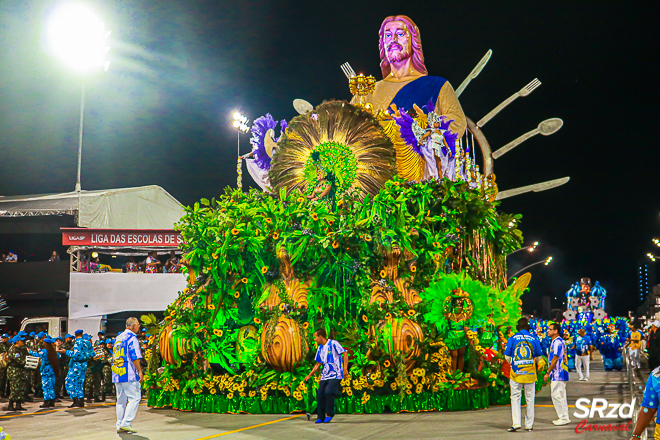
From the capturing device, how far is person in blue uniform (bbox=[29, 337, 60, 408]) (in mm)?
14789

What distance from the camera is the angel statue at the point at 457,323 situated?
40.3 ft

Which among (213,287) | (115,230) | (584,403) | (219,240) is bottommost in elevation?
(584,403)

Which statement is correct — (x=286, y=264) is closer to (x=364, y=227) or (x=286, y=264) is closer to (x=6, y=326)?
(x=364, y=227)

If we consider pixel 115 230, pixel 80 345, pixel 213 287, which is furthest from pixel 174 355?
pixel 115 230

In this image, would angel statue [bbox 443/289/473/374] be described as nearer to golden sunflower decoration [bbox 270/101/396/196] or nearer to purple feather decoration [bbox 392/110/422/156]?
golden sunflower decoration [bbox 270/101/396/196]

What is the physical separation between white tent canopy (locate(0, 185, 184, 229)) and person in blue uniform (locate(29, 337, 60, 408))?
51.0 feet

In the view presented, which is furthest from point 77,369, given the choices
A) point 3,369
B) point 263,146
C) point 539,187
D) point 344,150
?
point 539,187

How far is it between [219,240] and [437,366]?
4979mm

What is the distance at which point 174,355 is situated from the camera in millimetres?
12766

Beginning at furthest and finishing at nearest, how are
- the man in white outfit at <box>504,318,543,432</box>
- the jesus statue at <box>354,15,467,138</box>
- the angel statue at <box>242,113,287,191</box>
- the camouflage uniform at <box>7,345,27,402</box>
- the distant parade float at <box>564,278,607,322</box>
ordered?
the distant parade float at <box>564,278,607,322</box> < the jesus statue at <box>354,15,467,138</box> < the angel statue at <box>242,113,287,191</box> < the camouflage uniform at <box>7,345,27,402</box> < the man in white outfit at <box>504,318,543,432</box>

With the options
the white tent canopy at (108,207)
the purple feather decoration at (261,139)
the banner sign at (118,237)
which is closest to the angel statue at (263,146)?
the purple feather decoration at (261,139)

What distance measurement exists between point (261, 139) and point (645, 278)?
50414mm

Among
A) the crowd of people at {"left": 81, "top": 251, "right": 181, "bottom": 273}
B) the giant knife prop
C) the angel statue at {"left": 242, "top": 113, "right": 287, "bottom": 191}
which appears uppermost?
the giant knife prop

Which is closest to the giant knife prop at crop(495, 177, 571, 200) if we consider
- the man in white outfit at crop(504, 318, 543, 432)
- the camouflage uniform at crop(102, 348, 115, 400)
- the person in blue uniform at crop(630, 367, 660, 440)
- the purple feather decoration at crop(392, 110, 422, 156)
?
the purple feather decoration at crop(392, 110, 422, 156)
